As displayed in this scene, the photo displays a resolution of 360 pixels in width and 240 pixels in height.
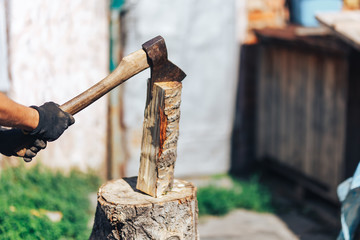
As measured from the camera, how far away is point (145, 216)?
3516mm

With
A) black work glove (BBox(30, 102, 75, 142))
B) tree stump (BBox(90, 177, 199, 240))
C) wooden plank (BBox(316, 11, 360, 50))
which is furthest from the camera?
wooden plank (BBox(316, 11, 360, 50))

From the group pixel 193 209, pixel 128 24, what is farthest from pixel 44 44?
pixel 193 209

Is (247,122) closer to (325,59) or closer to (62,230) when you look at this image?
(325,59)

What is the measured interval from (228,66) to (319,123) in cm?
151

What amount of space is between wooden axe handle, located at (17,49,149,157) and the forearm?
8.3 inches

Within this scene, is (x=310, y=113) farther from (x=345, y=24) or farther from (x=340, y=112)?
(x=345, y=24)

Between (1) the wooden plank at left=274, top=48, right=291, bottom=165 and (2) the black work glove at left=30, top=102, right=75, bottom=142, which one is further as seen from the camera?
(1) the wooden plank at left=274, top=48, right=291, bottom=165

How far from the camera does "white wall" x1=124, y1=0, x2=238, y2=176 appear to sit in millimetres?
6637

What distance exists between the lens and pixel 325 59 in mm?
6039

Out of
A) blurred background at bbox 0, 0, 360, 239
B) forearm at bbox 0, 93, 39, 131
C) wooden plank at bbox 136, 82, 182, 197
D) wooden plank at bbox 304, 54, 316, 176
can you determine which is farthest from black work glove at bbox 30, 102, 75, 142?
wooden plank at bbox 304, 54, 316, 176

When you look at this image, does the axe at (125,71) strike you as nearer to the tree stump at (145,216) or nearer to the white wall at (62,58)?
the tree stump at (145,216)

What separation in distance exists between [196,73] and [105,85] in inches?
142

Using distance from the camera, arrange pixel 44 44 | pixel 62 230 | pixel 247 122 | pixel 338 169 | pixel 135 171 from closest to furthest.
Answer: pixel 62 230 → pixel 338 169 → pixel 44 44 → pixel 135 171 → pixel 247 122

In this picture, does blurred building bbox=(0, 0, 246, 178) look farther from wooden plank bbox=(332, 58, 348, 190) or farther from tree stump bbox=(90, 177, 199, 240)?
tree stump bbox=(90, 177, 199, 240)
